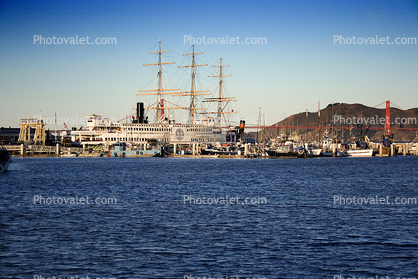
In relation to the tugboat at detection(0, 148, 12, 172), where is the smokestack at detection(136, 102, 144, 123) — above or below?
above

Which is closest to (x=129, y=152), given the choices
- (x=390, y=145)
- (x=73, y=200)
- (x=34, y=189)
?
(x=390, y=145)

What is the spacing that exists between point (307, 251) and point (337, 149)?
11452cm

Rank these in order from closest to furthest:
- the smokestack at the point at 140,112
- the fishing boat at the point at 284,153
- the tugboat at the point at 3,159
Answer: the tugboat at the point at 3,159, the fishing boat at the point at 284,153, the smokestack at the point at 140,112

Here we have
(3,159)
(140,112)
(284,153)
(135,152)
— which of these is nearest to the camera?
(3,159)

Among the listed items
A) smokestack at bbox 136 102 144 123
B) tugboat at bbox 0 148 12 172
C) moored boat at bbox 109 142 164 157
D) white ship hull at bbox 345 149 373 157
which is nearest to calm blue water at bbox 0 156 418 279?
tugboat at bbox 0 148 12 172

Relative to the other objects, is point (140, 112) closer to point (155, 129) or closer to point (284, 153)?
point (155, 129)

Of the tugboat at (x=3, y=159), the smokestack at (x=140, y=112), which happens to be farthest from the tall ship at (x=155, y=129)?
the tugboat at (x=3, y=159)

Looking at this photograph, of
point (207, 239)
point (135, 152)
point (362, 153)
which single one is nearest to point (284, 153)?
point (362, 153)

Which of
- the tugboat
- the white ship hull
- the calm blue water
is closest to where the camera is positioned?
the calm blue water

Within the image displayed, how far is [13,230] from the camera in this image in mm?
20562

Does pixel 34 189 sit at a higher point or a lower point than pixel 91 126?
lower

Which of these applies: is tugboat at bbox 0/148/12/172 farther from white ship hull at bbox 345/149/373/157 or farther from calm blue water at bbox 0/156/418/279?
white ship hull at bbox 345/149/373/157

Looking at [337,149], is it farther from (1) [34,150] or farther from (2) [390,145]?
(1) [34,150]

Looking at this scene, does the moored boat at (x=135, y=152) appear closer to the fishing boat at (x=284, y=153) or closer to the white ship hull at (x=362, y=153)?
the fishing boat at (x=284, y=153)
